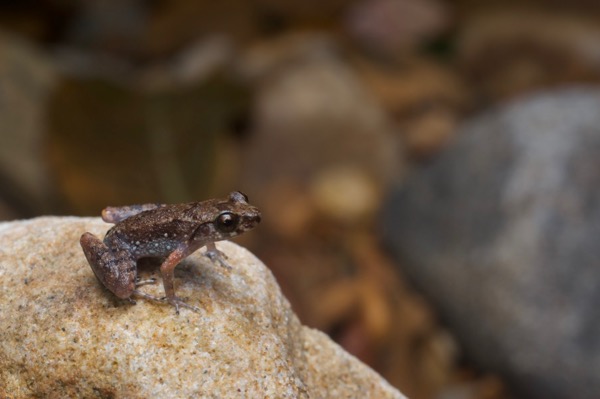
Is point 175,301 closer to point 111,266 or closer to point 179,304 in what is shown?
point 179,304

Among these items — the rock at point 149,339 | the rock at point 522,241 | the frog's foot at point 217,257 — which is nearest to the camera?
the rock at point 149,339

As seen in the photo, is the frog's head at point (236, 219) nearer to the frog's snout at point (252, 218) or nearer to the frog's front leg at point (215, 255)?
the frog's snout at point (252, 218)

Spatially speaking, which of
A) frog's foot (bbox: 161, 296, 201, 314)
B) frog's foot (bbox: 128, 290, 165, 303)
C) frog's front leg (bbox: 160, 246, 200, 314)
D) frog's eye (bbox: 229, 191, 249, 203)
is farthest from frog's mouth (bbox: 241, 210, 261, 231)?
frog's foot (bbox: 128, 290, 165, 303)

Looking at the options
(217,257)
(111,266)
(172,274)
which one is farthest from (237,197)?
(111,266)

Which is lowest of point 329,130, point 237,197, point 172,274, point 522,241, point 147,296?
point 147,296

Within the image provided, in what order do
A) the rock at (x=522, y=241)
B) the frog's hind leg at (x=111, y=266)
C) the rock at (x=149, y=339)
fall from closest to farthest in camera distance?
1. the rock at (x=149, y=339)
2. the frog's hind leg at (x=111, y=266)
3. the rock at (x=522, y=241)

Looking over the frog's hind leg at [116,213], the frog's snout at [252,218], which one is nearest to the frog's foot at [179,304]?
the frog's snout at [252,218]

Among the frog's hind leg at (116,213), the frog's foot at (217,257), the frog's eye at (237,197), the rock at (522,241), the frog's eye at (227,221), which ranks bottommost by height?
the frog's hind leg at (116,213)
